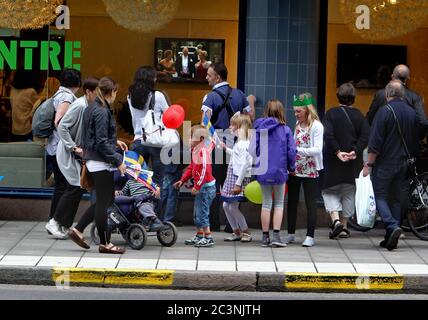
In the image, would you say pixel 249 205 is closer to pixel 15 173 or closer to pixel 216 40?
pixel 216 40

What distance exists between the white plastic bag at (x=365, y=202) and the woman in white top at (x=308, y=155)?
502mm

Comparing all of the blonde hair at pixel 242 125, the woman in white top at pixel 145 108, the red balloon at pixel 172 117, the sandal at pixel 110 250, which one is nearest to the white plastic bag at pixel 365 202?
the blonde hair at pixel 242 125

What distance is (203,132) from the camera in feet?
41.4

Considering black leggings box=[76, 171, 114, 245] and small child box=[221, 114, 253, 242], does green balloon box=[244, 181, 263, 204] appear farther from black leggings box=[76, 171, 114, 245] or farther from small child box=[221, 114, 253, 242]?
black leggings box=[76, 171, 114, 245]

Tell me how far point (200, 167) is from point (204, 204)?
0.44m

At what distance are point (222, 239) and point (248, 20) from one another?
289 centimetres

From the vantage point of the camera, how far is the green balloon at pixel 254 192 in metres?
12.8

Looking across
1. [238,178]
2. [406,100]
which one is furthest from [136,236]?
[406,100]

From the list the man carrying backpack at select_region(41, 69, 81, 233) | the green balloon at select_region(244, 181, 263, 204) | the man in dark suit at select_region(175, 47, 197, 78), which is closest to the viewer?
the green balloon at select_region(244, 181, 263, 204)

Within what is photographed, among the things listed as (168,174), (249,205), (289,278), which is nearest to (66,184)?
(168,174)

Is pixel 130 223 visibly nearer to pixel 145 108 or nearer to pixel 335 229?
pixel 145 108

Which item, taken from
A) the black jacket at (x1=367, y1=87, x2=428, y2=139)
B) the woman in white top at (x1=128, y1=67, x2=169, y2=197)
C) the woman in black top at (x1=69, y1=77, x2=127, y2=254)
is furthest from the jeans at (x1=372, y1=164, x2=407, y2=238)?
the woman in black top at (x1=69, y1=77, x2=127, y2=254)

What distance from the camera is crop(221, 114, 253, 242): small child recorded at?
1277 cm

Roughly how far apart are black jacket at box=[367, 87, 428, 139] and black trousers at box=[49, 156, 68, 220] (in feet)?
12.7
